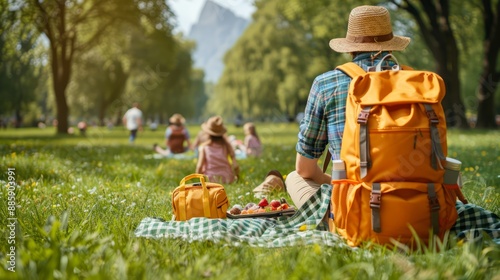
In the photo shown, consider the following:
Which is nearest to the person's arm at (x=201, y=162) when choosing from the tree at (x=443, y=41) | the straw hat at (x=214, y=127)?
the straw hat at (x=214, y=127)

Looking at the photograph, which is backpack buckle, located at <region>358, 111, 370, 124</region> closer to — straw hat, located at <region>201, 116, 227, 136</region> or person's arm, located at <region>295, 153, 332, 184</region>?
person's arm, located at <region>295, 153, 332, 184</region>

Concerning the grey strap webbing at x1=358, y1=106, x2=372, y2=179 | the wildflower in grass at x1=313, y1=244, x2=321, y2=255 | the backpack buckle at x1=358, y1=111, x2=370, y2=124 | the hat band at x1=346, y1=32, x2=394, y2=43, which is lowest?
the wildflower in grass at x1=313, y1=244, x2=321, y2=255

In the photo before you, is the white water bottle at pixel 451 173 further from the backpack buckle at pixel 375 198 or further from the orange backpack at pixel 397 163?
the backpack buckle at pixel 375 198

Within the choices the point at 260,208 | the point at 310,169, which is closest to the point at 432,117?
the point at 310,169

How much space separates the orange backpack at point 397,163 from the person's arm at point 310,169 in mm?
868

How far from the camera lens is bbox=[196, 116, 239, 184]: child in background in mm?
8055

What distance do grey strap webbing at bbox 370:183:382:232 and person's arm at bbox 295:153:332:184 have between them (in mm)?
988

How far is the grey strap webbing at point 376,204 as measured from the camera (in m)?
3.42

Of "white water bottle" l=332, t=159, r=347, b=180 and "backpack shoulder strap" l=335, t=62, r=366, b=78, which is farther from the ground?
"backpack shoulder strap" l=335, t=62, r=366, b=78

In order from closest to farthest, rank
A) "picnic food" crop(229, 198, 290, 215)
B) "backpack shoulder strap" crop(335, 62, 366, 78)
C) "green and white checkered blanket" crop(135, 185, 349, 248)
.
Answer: "green and white checkered blanket" crop(135, 185, 349, 248) → "backpack shoulder strap" crop(335, 62, 366, 78) → "picnic food" crop(229, 198, 290, 215)

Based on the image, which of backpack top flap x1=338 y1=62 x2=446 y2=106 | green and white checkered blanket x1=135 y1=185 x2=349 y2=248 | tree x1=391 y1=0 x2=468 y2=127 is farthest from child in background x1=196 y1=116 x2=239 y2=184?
tree x1=391 y1=0 x2=468 y2=127

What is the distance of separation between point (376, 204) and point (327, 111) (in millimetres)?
826

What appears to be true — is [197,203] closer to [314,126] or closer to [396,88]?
[314,126]

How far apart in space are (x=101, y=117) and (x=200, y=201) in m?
46.6
